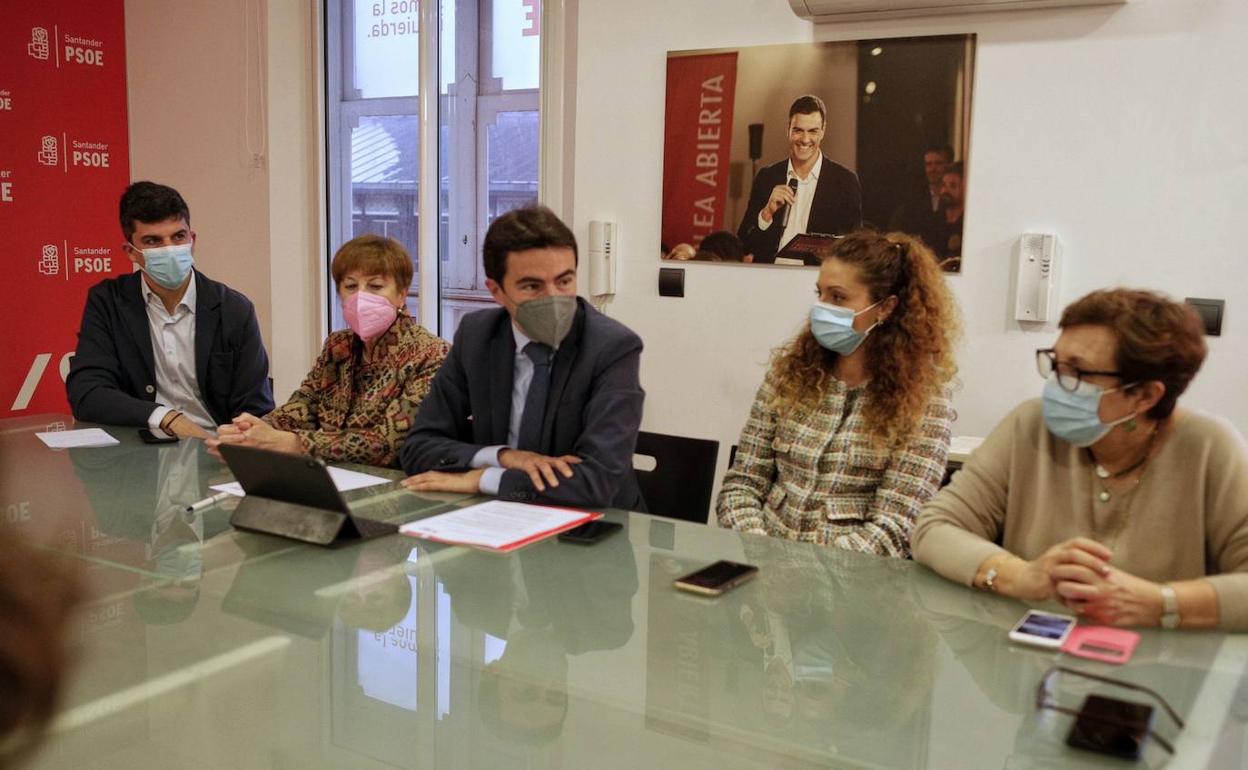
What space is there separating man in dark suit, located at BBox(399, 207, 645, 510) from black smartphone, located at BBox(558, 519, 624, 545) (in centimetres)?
23

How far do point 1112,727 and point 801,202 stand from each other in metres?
2.89

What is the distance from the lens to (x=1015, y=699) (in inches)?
52.6

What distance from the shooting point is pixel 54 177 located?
5.15 meters

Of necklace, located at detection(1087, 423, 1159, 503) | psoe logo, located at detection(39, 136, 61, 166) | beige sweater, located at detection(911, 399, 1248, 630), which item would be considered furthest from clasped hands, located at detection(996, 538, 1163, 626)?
psoe logo, located at detection(39, 136, 61, 166)

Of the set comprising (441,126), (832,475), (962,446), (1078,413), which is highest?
(441,126)

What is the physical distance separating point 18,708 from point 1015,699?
118 centimetres

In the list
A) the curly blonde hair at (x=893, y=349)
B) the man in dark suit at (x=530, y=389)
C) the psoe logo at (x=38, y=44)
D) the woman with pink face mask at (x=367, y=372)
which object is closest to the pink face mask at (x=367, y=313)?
the woman with pink face mask at (x=367, y=372)

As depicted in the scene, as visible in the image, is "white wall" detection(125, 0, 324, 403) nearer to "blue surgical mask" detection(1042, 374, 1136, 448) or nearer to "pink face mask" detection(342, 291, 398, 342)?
"pink face mask" detection(342, 291, 398, 342)

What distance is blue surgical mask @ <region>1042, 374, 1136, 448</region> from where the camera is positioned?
191 centimetres

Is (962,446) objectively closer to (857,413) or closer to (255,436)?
(857,413)

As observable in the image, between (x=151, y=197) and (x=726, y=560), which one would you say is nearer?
(x=726, y=560)

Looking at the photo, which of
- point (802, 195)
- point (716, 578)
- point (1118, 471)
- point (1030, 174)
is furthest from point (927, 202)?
point (716, 578)

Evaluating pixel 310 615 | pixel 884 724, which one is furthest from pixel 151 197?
pixel 884 724

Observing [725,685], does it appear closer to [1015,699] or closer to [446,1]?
[1015,699]
